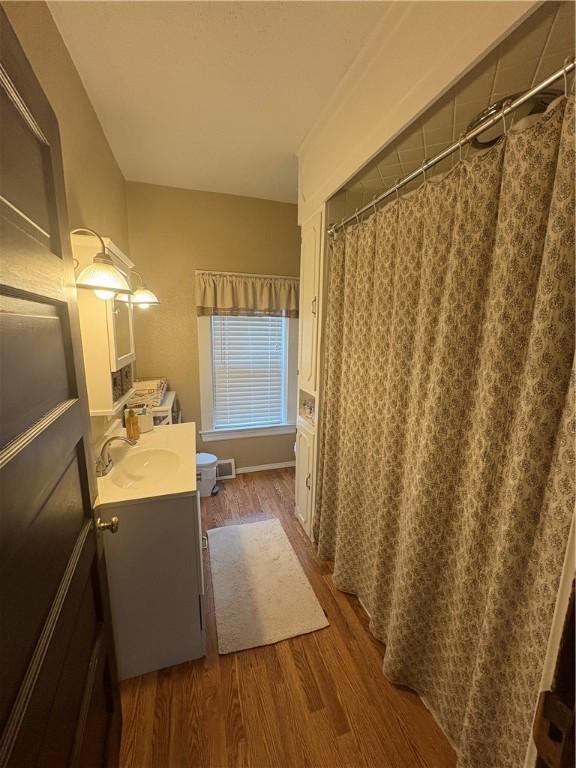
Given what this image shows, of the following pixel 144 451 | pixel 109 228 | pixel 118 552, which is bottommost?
pixel 118 552

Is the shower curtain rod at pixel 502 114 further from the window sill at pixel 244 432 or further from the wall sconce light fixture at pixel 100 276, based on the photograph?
the window sill at pixel 244 432

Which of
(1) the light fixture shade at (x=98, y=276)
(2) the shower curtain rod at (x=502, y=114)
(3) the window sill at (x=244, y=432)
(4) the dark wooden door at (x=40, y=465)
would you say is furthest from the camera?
(3) the window sill at (x=244, y=432)

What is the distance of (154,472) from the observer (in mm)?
1739

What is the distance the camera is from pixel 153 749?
3.70 feet

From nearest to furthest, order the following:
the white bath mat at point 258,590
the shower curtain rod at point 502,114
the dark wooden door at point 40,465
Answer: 1. the dark wooden door at point 40,465
2. the shower curtain rod at point 502,114
3. the white bath mat at point 258,590

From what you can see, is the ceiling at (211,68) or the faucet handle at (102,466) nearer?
the ceiling at (211,68)

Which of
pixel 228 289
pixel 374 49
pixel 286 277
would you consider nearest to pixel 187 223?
pixel 228 289

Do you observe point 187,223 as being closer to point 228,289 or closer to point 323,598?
point 228,289

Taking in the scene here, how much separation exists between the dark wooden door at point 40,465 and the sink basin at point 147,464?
775mm

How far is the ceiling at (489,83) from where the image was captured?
76cm

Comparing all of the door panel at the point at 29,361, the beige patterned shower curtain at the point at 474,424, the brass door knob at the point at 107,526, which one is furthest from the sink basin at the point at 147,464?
the beige patterned shower curtain at the point at 474,424

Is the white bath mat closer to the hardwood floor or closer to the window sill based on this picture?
the hardwood floor

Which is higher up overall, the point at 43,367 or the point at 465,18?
the point at 465,18

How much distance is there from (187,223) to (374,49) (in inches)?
76.1
